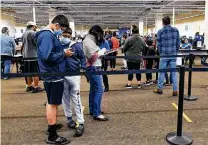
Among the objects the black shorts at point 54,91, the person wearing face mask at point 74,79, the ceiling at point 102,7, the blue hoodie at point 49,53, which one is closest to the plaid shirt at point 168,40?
the person wearing face mask at point 74,79

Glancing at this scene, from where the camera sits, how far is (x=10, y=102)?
5.38 meters

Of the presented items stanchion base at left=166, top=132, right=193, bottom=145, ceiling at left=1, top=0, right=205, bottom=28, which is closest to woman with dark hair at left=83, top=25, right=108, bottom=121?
stanchion base at left=166, top=132, right=193, bottom=145

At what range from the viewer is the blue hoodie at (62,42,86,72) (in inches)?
140

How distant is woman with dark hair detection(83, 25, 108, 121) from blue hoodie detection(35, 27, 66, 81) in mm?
623

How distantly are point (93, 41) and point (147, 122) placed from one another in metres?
1.50

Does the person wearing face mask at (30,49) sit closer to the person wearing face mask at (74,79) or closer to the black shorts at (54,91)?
the person wearing face mask at (74,79)

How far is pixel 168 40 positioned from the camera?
5449 mm

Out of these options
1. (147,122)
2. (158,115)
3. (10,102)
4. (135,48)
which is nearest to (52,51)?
(147,122)

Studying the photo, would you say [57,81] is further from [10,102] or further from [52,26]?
[10,102]

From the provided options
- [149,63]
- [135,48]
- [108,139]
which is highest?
[135,48]

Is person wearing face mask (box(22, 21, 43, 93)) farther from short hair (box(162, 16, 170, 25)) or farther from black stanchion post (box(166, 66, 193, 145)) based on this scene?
black stanchion post (box(166, 66, 193, 145))

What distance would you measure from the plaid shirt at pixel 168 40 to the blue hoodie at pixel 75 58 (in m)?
2.42

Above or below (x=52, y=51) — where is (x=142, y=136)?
below

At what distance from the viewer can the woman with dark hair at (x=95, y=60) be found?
3758mm
